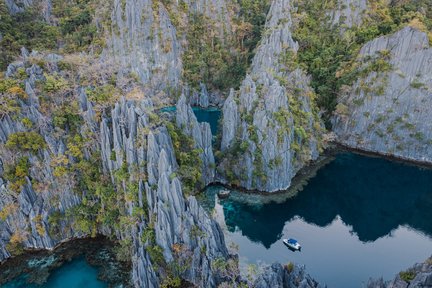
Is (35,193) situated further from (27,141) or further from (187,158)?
(187,158)

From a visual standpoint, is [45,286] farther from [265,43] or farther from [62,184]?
[265,43]

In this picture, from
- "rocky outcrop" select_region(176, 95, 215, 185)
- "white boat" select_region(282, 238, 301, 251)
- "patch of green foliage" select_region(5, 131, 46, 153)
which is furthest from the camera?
"rocky outcrop" select_region(176, 95, 215, 185)

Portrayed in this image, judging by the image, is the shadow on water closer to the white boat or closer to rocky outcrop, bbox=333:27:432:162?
the white boat

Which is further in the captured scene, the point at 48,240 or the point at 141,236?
the point at 48,240

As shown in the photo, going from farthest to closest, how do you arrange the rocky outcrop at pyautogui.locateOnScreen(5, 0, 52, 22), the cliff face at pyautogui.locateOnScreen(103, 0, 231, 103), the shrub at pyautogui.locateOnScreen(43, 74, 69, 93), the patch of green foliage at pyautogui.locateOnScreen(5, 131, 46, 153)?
the cliff face at pyautogui.locateOnScreen(103, 0, 231, 103) → the rocky outcrop at pyautogui.locateOnScreen(5, 0, 52, 22) → the shrub at pyautogui.locateOnScreen(43, 74, 69, 93) → the patch of green foliage at pyautogui.locateOnScreen(5, 131, 46, 153)

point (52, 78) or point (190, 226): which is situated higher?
point (52, 78)

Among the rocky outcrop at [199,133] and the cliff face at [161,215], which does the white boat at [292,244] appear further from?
the rocky outcrop at [199,133]

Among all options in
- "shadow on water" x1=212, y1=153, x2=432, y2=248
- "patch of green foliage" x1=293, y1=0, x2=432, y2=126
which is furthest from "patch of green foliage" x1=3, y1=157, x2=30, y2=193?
"patch of green foliage" x1=293, y1=0, x2=432, y2=126

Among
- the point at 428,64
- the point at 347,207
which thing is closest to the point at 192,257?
the point at 347,207

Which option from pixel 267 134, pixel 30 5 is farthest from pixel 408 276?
pixel 30 5
